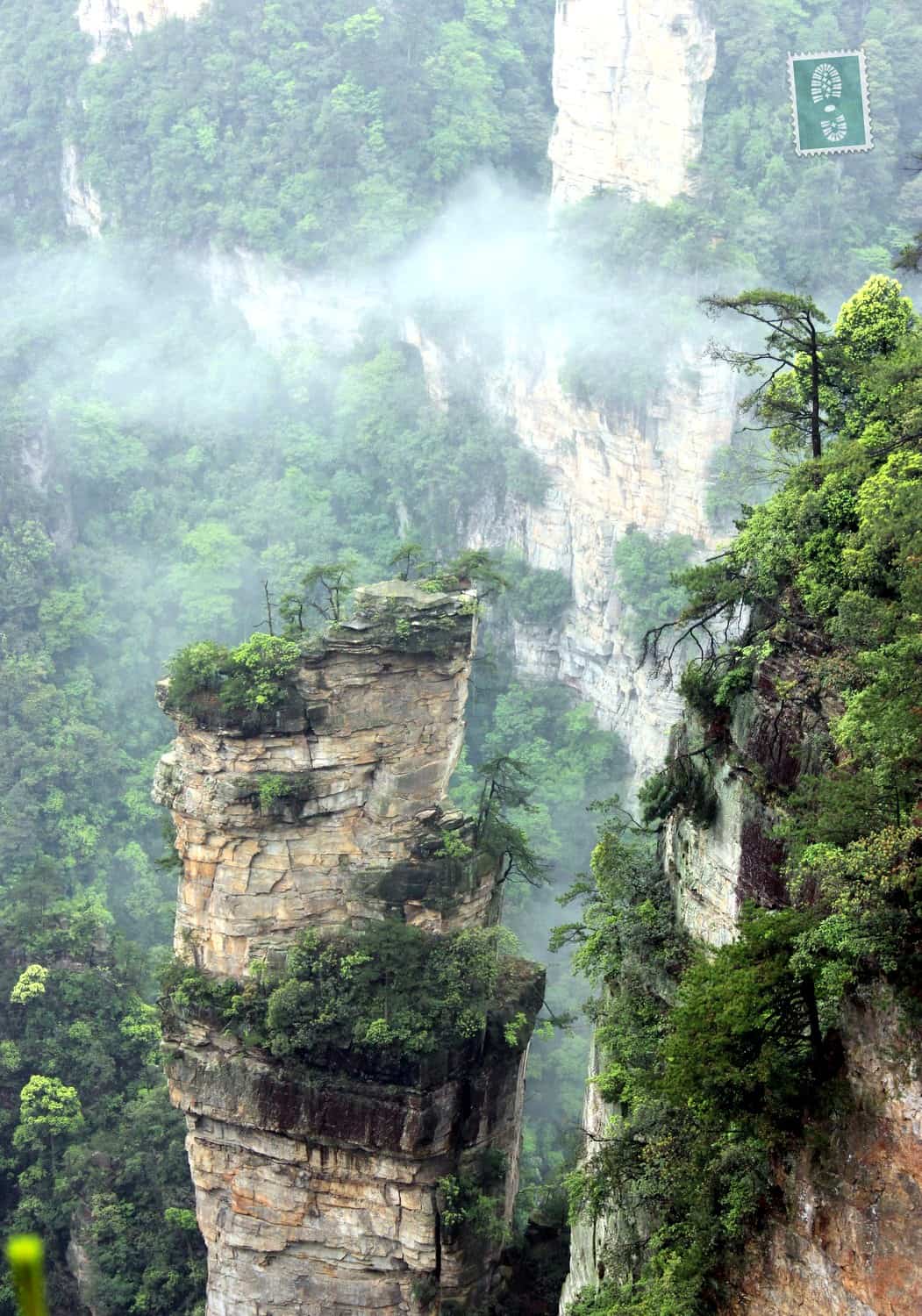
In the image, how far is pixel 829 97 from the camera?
2114 centimetres

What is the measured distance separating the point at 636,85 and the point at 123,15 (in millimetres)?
20779

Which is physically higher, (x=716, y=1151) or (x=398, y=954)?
(x=398, y=954)

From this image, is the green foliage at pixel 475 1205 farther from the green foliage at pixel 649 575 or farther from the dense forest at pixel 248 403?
the green foliage at pixel 649 575

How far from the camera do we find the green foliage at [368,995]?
2433 cm

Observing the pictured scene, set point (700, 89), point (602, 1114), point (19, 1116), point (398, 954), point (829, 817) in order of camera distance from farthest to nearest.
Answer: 1. point (700, 89)
2. point (19, 1116)
3. point (398, 954)
4. point (602, 1114)
5. point (829, 817)

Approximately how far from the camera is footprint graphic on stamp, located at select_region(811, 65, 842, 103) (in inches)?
828

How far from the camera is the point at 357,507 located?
183 ft

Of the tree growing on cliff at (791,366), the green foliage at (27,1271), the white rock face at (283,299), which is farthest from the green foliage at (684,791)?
the white rock face at (283,299)

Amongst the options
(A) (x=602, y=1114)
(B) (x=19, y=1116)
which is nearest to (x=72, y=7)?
(B) (x=19, y=1116)

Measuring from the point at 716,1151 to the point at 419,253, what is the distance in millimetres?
45775

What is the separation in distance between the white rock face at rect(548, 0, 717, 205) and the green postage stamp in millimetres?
29160

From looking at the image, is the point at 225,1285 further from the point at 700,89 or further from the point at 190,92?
the point at 190,92

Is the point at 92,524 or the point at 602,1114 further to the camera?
the point at 92,524

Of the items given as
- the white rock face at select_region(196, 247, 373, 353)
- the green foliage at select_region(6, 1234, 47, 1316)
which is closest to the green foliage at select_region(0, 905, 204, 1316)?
the green foliage at select_region(6, 1234, 47, 1316)
